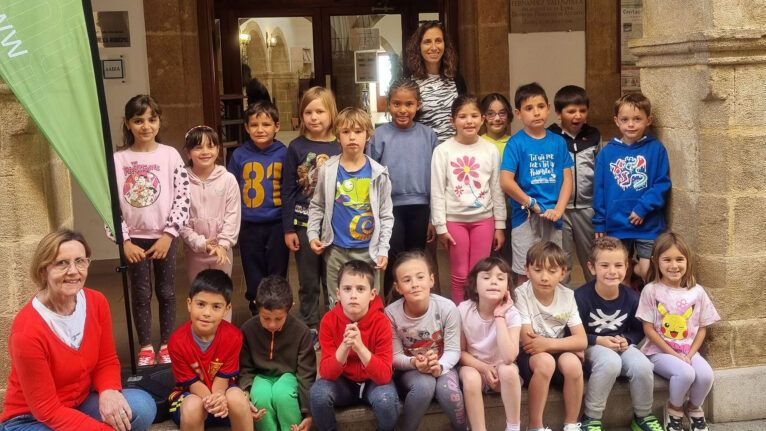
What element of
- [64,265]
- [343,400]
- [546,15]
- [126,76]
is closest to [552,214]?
[343,400]

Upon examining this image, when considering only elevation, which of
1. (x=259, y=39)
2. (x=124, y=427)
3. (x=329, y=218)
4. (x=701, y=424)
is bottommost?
(x=701, y=424)

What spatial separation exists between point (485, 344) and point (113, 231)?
5.96 feet

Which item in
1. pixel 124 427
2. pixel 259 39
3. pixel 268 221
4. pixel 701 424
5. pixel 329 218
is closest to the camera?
pixel 124 427

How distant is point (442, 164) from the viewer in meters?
5.01

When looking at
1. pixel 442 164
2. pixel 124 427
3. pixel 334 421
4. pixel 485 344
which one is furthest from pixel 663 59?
pixel 124 427

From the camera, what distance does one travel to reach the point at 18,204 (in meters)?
4.32

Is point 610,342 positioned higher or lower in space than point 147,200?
lower

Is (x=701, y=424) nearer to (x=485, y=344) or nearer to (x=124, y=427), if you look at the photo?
(x=485, y=344)

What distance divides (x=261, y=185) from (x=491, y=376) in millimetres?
1746

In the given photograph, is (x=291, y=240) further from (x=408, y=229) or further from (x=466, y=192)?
(x=466, y=192)

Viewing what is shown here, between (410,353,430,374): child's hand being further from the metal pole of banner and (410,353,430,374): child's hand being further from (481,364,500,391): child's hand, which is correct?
the metal pole of banner

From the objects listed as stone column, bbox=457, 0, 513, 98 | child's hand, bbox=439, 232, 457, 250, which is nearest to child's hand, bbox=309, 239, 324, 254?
child's hand, bbox=439, 232, 457, 250

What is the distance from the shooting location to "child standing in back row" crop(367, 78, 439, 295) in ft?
16.8

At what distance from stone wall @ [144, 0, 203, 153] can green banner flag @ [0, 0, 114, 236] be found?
3.17 meters
